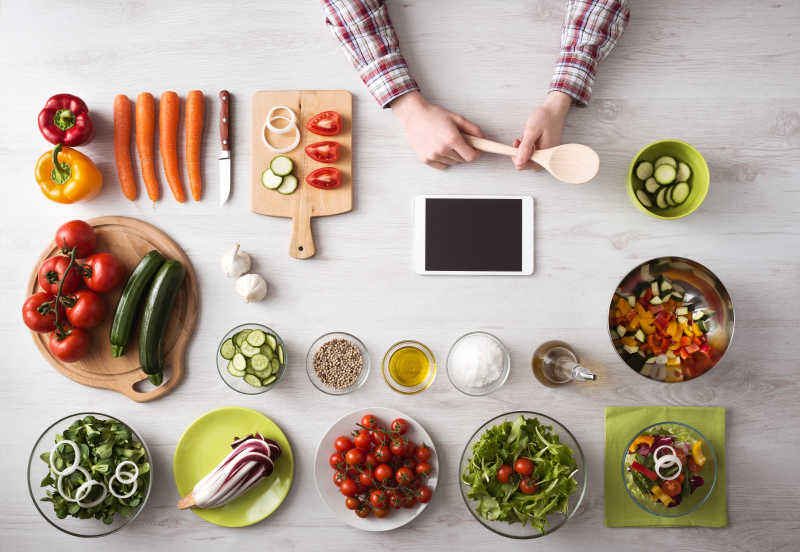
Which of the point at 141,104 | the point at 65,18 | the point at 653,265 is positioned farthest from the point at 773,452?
the point at 65,18

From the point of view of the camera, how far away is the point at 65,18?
5.44ft

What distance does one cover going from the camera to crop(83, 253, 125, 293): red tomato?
1542 mm

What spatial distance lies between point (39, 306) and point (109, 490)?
55 centimetres

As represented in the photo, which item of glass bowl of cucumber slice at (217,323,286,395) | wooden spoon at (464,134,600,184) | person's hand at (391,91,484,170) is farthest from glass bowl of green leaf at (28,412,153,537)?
wooden spoon at (464,134,600,184)

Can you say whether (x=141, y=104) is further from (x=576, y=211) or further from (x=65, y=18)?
(x=576, y=211)

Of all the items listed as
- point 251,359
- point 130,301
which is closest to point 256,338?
point 251,359

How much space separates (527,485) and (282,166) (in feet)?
3.71

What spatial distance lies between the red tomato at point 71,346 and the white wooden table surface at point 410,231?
0.44ft

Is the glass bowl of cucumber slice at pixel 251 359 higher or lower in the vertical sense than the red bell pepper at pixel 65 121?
lower

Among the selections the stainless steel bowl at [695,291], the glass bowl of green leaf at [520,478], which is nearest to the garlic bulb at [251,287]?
the glass bowl of green leaf at [520,478]

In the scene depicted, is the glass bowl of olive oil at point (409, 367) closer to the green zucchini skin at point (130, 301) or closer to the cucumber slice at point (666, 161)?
the green zucchini skin at point (130, 301)

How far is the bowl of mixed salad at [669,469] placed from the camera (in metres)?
1.54

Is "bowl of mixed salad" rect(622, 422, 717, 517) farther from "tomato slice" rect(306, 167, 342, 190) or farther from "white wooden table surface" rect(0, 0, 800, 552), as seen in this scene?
"tomato slice" rect(306, 167, 342, 190)

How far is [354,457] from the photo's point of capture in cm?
153
